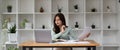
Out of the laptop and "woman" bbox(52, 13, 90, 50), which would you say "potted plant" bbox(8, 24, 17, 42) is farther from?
the laptop

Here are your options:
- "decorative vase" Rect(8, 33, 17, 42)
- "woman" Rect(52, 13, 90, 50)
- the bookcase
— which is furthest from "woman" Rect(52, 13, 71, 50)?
"decorative vase" Rect(8, 33, 17, 42)

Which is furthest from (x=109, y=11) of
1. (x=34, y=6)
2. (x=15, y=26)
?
(x=15, y=26)

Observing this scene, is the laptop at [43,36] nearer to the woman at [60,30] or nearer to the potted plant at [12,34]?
the woman at [60,30]

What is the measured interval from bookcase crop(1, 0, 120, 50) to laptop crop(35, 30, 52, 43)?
242 cm

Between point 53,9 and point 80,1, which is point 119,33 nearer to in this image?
point 80,1

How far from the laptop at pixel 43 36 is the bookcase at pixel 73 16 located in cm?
242

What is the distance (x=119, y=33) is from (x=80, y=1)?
1.21 m

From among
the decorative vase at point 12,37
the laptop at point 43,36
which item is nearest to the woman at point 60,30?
the laptop at point 43,36

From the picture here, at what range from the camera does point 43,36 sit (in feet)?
10.4

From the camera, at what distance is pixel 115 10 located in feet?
18.7

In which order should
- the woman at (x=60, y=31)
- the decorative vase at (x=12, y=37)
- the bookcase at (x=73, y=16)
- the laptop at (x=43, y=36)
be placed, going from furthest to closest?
the bookcase at (x=73, y=16)
the decorative vase at (x=12, y=37)
the woman at (x=60, y=31)
the laptop at (x=43, y=36)

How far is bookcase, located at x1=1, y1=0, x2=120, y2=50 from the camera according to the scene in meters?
5.66

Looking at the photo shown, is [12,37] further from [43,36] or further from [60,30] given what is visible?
[43,36]

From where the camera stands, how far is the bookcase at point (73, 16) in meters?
5.66
